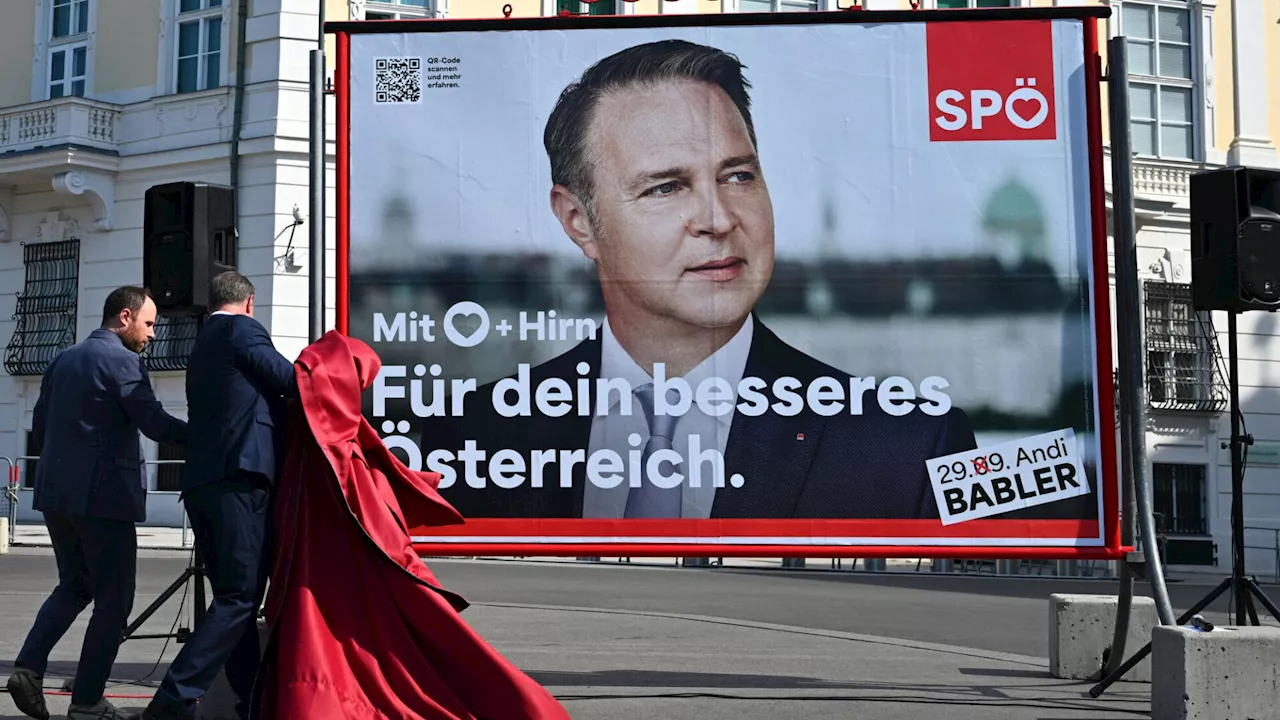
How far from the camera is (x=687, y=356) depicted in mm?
8711

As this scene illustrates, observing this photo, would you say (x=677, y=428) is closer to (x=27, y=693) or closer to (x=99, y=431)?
(x=99, y=431)

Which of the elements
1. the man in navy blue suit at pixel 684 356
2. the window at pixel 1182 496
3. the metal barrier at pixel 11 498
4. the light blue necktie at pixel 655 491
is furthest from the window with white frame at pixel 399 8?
the light blue necktie at pixel 655 491

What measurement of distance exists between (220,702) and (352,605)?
1252 millimetres

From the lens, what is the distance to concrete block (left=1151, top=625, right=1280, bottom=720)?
7.15 metres

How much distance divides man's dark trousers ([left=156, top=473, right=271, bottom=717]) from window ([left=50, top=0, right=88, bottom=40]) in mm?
25212

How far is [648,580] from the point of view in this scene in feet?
66.3

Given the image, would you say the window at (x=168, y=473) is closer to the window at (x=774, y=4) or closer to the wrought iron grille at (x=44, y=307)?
the wrought iron grille at (x=44, y=307)

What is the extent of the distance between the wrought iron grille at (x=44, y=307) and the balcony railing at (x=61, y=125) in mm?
1884

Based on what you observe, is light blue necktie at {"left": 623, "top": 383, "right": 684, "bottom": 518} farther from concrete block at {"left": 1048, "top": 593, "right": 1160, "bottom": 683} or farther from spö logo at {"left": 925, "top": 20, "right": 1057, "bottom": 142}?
concrete block at {"left": 1048, "top": 593, "right": 1160, "bottom": 683}

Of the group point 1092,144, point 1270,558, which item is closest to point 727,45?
point 1092,144

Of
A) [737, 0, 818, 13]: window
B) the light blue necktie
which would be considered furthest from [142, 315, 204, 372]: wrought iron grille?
the light blue necktie

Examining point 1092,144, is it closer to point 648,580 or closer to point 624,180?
point 624,180

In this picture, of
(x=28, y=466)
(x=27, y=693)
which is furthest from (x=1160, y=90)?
(x=27, y=693)

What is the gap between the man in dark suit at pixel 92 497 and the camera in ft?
22.6
